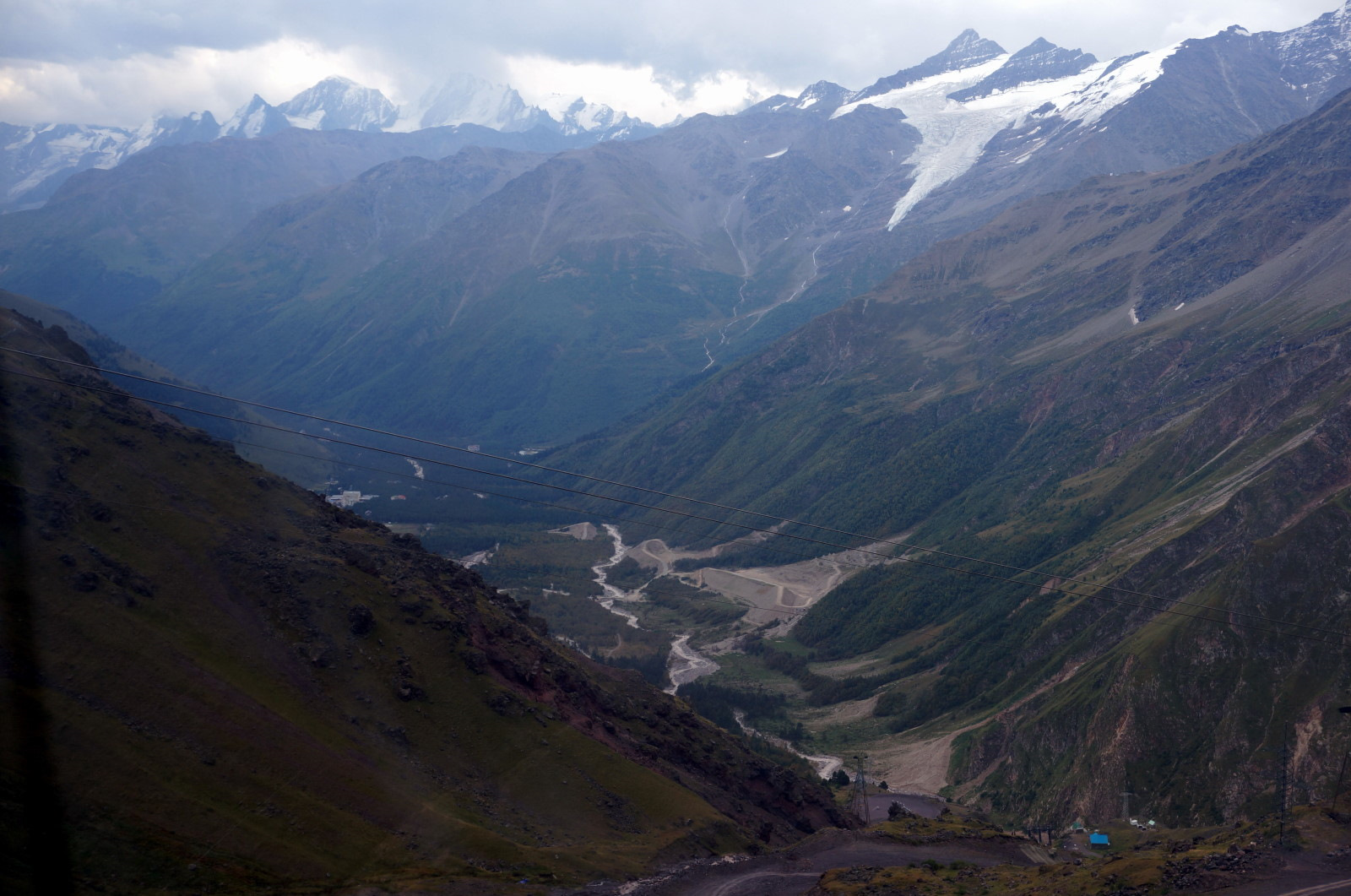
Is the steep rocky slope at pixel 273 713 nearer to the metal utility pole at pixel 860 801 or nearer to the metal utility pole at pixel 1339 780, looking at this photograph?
the metal utility pole at pixel 860 801

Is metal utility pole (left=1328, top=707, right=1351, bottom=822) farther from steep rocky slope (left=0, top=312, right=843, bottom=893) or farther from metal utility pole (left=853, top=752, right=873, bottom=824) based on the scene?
metal utility pole (left=853, top=752, right=873, bottom=824)

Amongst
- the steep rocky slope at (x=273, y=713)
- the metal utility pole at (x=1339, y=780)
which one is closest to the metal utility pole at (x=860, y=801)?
the steep rocky slope at (x=273, y=713)

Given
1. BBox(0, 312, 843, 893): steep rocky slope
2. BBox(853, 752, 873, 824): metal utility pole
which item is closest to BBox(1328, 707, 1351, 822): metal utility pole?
BBox(0, 312, 843, 893): steep rocky slope

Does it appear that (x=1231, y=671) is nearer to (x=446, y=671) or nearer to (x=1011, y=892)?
(x=1011, y=892)

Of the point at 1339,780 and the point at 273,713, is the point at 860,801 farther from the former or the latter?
the point at 273,713

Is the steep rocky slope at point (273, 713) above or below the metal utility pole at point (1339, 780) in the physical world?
above

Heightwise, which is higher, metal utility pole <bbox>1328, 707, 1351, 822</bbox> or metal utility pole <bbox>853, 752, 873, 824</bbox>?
A: metal utility pole <bbox>1328, 707, 1351, 822</bbox>

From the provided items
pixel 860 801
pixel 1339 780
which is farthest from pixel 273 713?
pixel 1339 780

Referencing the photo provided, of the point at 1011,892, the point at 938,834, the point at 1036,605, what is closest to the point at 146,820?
the point at 1011,892
